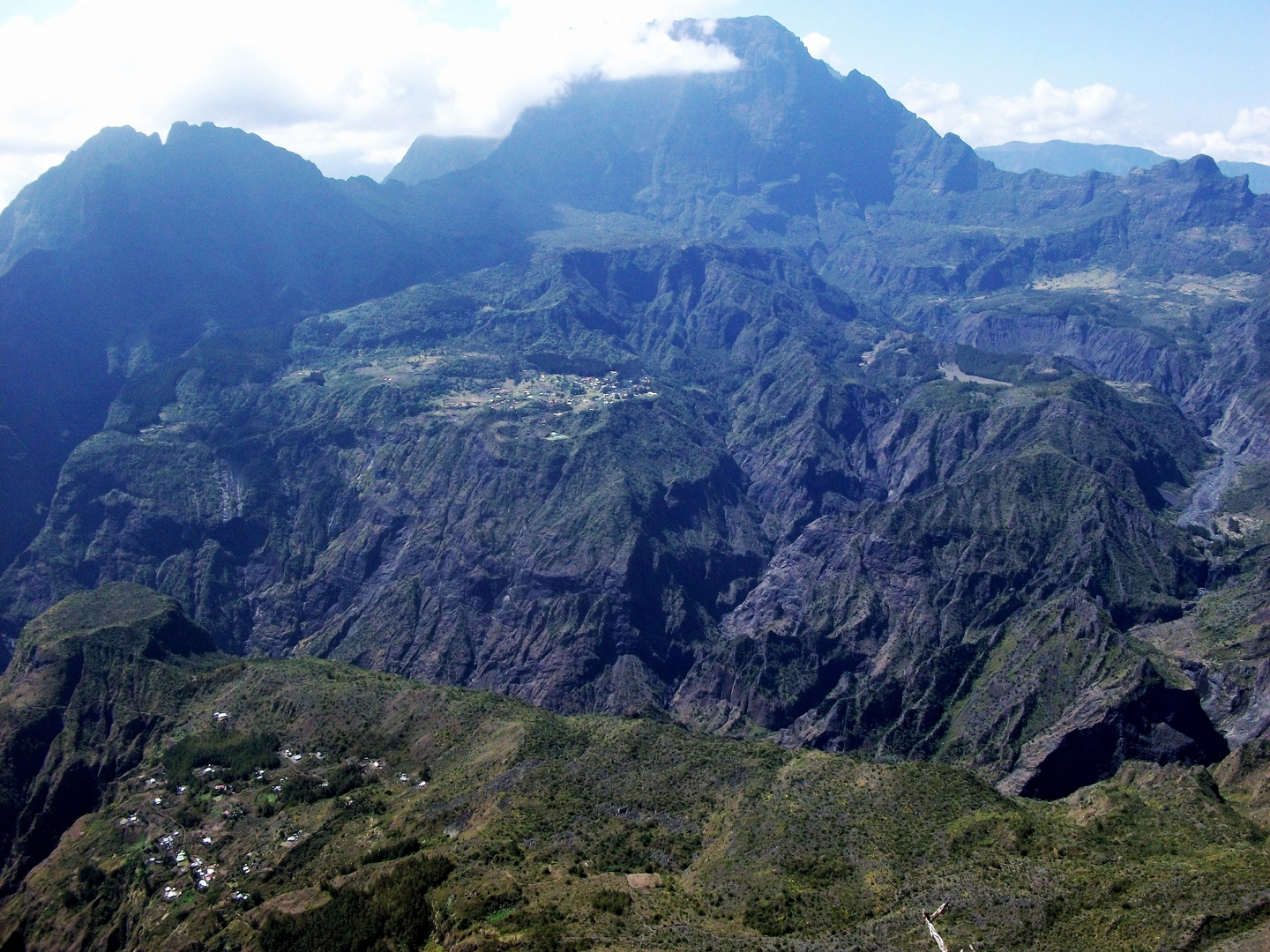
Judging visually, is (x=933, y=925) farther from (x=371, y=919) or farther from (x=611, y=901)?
(x=371, y=919)

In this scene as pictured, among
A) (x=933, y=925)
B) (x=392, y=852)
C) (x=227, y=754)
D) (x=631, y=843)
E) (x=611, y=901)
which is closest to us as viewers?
(x=933, y=925)

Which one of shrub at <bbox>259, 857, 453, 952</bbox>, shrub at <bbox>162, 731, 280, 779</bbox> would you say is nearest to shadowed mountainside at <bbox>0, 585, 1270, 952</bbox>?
shrub at <bbox>259, 857, 453, 952</bbox>

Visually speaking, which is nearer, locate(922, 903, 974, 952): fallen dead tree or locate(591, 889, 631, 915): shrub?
locate(922, 903, 974, 952): fallen dead tree

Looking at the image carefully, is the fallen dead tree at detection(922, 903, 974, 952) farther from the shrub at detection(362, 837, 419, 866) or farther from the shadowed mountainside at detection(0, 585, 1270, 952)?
the shrub at detection(362, 837, 419, 866)

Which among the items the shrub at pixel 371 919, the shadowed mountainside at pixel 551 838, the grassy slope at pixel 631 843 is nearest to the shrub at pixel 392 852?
the shadowed mountainside at pixel 551 838

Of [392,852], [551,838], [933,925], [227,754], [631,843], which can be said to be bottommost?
[227,754]

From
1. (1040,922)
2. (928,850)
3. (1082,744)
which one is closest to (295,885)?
(928,850)

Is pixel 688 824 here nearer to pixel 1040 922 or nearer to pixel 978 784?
pixel 978 784

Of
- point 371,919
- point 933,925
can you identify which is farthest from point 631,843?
point 933,925

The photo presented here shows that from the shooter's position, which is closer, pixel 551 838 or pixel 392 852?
pixel 551 838
